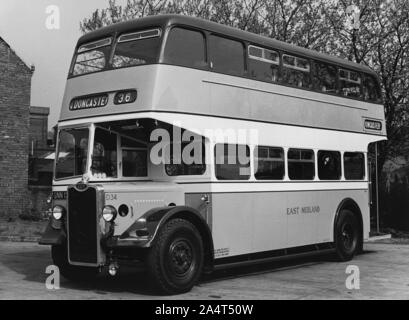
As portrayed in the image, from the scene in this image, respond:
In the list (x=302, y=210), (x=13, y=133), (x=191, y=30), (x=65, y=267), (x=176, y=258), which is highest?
(x=191, y=30)

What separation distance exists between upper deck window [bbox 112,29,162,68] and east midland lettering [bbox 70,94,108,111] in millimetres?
548

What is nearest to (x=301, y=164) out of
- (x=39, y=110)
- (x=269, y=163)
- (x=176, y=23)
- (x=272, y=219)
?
(x=269, y=163)

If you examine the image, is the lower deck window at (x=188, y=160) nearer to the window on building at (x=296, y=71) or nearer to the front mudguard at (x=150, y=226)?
the front mudguard at (x=150, y=226)

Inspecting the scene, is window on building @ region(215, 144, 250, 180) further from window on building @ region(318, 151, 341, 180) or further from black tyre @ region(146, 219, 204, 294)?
window on building @ region(318, 151, 341, 180)

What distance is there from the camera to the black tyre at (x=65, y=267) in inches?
359

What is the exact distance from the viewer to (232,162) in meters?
9.37

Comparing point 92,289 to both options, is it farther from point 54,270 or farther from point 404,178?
point 404,178

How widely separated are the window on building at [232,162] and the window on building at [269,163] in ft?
0.90

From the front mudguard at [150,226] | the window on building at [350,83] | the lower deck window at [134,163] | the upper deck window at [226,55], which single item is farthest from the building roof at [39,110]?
the front mudguard at [150,226]

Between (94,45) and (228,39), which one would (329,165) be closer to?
(228,39)

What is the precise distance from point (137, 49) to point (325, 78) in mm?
4626

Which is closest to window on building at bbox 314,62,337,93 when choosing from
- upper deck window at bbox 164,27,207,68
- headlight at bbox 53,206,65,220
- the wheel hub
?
upper deck window at bbox 164,27,207,68

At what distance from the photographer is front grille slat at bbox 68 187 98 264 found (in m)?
8.05

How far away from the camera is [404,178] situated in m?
22.1
